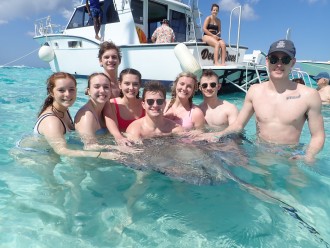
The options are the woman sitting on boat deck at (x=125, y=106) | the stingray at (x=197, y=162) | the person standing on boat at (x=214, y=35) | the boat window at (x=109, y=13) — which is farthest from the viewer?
the boat window at (x=109, y=13)

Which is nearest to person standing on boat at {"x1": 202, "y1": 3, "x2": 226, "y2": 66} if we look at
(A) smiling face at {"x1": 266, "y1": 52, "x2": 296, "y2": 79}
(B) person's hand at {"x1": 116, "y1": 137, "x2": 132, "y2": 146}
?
(A) smiling face at {"x1": 266, "y1": 52, "x2": 296, "y2": 79}

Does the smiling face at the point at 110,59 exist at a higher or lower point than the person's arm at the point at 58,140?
higher

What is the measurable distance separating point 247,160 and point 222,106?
1.23 meters

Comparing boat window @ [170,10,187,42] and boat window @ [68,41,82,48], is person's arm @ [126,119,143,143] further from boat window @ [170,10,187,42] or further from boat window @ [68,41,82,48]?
boat window @ [68,41,82,48]

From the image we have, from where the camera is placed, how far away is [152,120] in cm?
345

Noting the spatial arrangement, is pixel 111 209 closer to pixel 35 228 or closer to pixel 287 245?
pixel 35 228

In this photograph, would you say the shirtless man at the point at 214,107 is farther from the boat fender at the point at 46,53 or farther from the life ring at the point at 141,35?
the boat fender at the point at 46,53

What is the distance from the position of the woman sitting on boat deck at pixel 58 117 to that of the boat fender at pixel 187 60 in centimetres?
509

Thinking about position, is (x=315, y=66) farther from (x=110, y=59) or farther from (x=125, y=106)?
(x=125, y=106)

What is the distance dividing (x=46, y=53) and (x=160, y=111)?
11.1 metres

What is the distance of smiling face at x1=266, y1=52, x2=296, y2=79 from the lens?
2.86 metres

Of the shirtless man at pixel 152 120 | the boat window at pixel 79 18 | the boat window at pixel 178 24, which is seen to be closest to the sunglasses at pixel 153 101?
the shirtless man at pixel 152 120

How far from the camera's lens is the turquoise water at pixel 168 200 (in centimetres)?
219

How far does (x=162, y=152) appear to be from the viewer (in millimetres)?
3041
